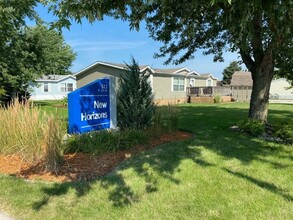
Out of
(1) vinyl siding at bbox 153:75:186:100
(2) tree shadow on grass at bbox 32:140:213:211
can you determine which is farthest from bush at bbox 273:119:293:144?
(1) vinyl siding at bbox 153:75:186:100

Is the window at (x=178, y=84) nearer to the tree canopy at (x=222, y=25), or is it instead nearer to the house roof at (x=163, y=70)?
the house roof at (x=163, y=70)

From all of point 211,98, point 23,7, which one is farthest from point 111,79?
point 211,98

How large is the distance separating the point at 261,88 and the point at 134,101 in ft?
12.4

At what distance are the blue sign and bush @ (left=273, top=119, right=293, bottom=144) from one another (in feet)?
13.9

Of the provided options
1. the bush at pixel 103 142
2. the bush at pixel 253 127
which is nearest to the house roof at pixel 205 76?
the bush at pixel 253 127

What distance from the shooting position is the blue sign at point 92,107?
23.8 feet

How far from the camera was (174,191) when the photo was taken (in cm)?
436

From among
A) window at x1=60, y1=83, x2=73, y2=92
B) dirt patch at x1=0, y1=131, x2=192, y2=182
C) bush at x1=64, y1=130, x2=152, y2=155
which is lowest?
dirt patch at x1=0, y1=131, x2=192, y2=182

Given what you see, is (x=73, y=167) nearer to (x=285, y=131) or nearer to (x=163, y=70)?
(x=285, y=131)

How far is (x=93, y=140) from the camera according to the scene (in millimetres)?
6844

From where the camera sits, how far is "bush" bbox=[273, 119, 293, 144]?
700cm

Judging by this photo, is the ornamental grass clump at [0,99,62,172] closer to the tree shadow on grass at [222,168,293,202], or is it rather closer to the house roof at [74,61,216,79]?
the tree shadow on grass at [222,168,293,202]

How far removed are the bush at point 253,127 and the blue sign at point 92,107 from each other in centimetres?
364

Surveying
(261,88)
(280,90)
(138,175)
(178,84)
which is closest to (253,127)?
(261,88)
